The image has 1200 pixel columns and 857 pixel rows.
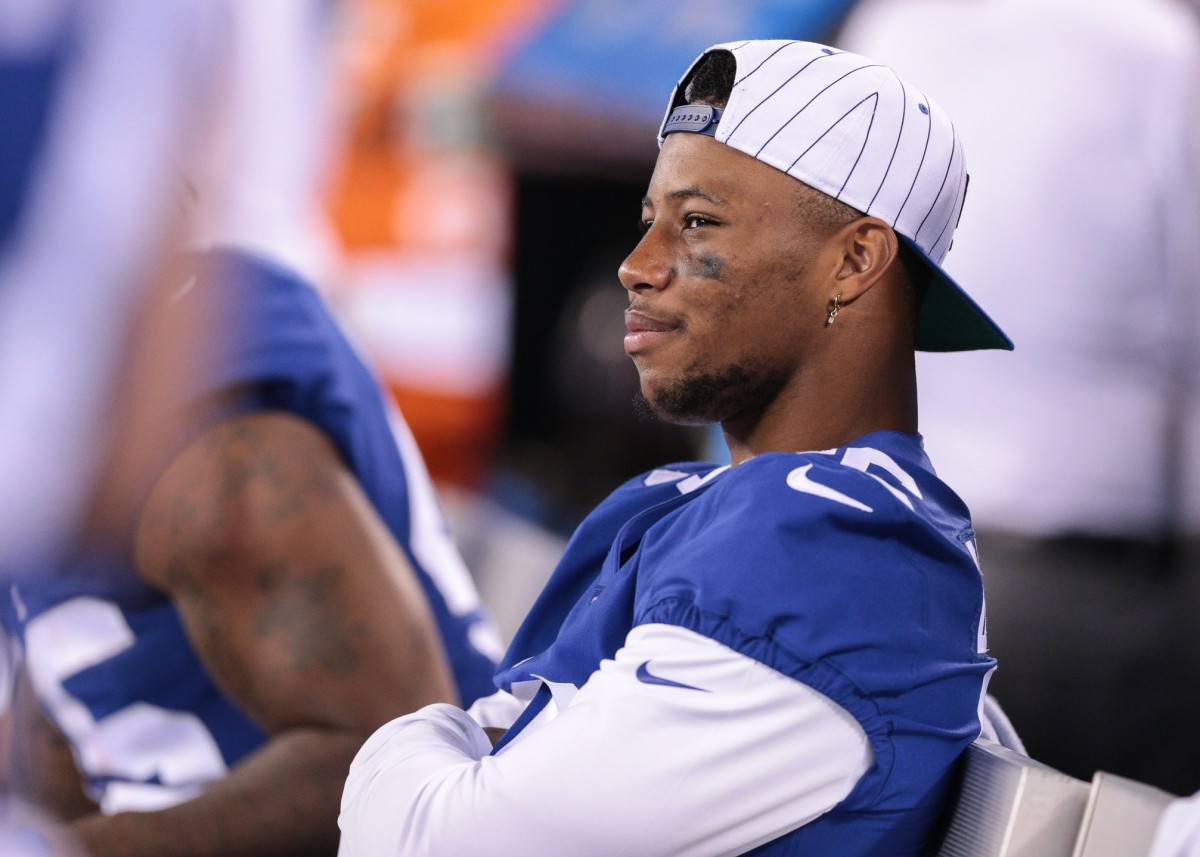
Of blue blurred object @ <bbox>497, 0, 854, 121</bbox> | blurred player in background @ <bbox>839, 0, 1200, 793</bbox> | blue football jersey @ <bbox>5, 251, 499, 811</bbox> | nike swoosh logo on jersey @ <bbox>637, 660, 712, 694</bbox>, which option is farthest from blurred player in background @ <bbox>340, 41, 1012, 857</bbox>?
blue blurred object @ <bbox>497, 0, 854, 121</bbox>

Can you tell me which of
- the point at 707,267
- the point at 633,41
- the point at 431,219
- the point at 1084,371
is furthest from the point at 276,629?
the point at 431,219

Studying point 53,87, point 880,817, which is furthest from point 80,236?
point 880,817

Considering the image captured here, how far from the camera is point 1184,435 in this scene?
288cm

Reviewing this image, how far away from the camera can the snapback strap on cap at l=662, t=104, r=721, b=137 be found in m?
1.38

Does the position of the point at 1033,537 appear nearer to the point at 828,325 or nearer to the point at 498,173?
the point at 828,325

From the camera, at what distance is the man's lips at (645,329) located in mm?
1387

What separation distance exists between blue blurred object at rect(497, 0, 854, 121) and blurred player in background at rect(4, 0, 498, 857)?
7.04 feet

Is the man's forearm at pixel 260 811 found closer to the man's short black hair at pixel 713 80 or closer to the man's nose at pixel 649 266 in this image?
the man's nose at pixel 649 266

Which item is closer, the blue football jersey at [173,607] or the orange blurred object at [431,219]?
the blue football jersey at [173,607]

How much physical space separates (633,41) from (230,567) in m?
3.02

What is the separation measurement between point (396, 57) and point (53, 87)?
4283 mm

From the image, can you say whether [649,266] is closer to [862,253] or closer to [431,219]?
[862,253]

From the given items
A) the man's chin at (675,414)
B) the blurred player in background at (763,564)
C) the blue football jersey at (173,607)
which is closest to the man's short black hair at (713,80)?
the blurred player in background at (763,564)

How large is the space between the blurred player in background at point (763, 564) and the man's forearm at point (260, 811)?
37cm
